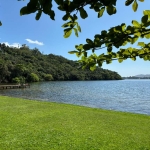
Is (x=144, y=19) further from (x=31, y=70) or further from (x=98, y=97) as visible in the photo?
(x=31, y=70)

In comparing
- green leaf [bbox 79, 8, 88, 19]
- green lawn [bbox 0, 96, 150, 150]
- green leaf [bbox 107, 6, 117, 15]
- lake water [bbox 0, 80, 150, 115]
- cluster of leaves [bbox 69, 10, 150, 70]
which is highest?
green leaf [bbox 107, 6, 117, 15]

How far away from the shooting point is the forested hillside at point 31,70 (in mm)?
68875

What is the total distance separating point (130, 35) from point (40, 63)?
111300mm

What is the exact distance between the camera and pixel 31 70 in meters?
85.3

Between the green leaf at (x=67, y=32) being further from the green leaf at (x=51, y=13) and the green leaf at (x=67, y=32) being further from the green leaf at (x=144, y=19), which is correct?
the green leaf at (x=144, y=19)

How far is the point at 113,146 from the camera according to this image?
593 centimetres

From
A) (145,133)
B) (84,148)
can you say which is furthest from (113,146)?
(145,133)

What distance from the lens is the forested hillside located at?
226 feet

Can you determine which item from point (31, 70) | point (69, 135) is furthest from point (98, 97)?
point (31, 70)

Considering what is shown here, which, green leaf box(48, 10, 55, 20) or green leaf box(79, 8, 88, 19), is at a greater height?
green leaf box(79, 8, 88, 19)

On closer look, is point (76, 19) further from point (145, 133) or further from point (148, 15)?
point (145, 133)

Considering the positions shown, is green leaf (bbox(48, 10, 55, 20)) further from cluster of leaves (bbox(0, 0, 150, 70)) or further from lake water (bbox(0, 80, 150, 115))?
lake water (bbox(0, 80, 150, 115))

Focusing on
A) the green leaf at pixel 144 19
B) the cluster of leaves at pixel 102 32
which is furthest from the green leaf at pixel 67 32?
the green leaf at pixel 144 19

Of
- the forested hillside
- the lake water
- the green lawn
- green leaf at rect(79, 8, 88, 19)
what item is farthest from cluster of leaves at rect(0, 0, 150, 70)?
the forested hillside
